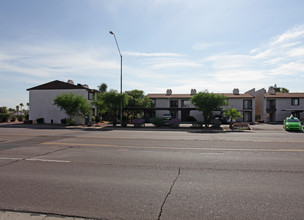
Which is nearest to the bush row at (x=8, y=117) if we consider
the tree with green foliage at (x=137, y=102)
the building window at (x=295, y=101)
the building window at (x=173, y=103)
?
the tree with green foliage at (x=137, y=102)

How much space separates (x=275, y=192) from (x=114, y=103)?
25324 mm

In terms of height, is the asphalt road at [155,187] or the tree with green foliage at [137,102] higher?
the tree with green foliage at [137,102]

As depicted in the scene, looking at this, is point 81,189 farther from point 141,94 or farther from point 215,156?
point 141,94

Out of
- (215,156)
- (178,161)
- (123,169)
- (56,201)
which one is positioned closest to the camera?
(56,201)

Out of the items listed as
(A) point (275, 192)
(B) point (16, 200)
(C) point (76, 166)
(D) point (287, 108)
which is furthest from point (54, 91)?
(D) point (287, 108)

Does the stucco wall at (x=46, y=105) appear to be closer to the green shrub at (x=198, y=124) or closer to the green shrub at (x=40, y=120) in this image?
the green shrub at (x=40, y=120)

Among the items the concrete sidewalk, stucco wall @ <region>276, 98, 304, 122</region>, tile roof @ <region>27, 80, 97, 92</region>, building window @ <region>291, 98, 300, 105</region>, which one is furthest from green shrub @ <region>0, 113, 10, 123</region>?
building window @ <region>291, 98, 300, 105</region>

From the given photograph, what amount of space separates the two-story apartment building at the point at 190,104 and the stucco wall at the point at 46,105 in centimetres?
1659

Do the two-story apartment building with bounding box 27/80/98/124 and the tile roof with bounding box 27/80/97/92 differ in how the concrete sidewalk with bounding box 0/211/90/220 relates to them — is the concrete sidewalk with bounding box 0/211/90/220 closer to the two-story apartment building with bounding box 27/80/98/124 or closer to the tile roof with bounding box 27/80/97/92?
the two-story apartment building with bounding box 27/80/98/124

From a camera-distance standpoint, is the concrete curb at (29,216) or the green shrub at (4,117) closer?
the concrete curb at (29,216)

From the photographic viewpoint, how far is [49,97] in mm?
33125

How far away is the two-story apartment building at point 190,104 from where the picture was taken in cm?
3941

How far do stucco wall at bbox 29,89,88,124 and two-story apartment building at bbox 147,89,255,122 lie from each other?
54.4ft

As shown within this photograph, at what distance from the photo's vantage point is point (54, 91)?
109 ft
